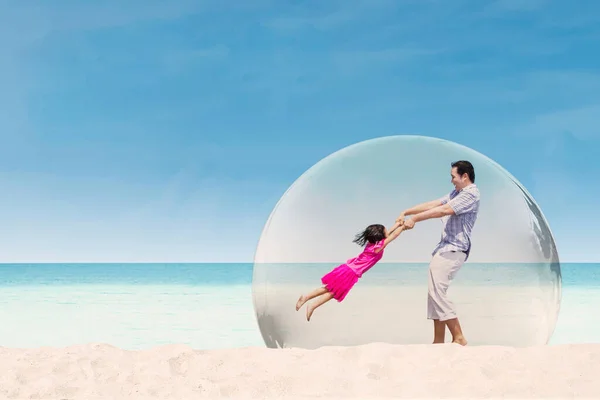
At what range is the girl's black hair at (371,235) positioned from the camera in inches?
244

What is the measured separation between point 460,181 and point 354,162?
3.15 feet

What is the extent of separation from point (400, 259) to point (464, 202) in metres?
0.73

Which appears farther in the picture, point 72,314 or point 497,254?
point 72,314

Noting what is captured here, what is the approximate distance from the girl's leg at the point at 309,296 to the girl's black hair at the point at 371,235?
1.65 ft

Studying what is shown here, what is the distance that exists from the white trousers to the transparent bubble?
6cm

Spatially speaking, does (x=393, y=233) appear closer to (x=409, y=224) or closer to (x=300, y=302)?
(x=409, y=224)

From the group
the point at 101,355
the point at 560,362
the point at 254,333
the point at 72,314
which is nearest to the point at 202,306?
the point at 72,314

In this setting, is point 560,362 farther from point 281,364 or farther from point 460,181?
point 281,364

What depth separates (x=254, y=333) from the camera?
12758 millimetres

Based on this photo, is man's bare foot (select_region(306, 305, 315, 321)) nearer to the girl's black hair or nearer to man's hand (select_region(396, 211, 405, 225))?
the girl's black hair

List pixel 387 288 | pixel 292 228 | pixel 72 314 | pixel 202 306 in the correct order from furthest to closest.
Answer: pixel 202 306 < pixel 72 314 < pixel 292 228 < pixel 387 288

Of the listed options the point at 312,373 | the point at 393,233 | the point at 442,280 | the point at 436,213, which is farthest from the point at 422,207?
the point at 312,373

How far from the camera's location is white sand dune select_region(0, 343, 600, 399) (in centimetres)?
509

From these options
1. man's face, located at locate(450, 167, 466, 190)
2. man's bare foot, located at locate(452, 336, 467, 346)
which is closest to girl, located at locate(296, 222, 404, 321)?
man's face, located at locate(450, 167, 466, 190)
